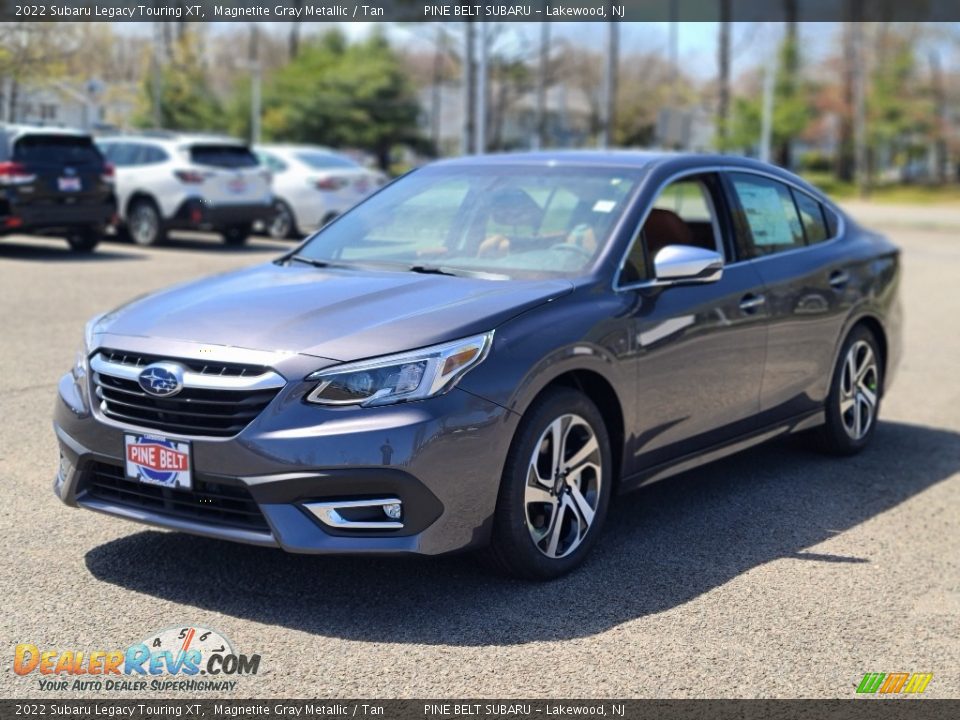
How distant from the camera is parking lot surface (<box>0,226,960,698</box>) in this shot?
4043 millimetres

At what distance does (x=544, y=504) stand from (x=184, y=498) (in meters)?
1.33

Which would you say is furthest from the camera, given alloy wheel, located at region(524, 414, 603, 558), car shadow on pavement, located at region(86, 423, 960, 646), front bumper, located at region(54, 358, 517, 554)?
alloy wheel, located at region(524, 414, 603, 558)

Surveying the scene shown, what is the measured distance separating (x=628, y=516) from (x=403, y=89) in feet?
189

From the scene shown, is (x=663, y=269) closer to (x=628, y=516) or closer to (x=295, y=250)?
(x=628, y=516)

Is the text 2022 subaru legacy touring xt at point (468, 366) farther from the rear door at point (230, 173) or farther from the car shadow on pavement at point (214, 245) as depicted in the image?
the rear door at point (230, 173)

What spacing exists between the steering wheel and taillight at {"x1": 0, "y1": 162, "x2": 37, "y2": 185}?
40.1ft

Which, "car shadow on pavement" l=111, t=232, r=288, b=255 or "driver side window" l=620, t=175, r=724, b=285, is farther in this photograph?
"car shadow on pavement" l=111, t=232, r=288, b=255

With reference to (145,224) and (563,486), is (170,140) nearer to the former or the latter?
(145,224)

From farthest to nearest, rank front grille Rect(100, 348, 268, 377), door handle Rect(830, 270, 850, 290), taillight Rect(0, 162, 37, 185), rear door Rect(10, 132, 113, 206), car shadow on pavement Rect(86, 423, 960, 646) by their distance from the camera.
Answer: rear door Rect(10, 132, 113, 206) < taillight Rect(0, 162, 37, 185) < door handle Rect(830, 270, 850, 290) < car shadow on pavement Rect(86, 423, 960, 646) < front grille Rect(100, 348, 268, 377)

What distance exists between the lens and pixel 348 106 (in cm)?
6050

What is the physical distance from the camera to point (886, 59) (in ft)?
221

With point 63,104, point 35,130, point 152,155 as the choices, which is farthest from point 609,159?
point 63,104

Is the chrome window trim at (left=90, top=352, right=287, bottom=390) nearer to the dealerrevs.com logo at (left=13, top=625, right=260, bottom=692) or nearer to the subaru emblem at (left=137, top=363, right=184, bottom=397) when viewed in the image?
the subaru emblem at (left=137, top=363, right=184, bottom=397)

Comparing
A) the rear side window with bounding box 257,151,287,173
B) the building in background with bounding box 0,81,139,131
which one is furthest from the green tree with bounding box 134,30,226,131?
the rear side window with bounding box 257,151,287,173
